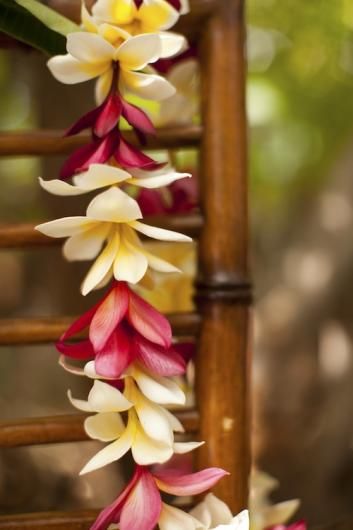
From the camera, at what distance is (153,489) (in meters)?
0.47

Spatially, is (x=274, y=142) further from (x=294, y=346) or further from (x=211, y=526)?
(x=211, y=526)

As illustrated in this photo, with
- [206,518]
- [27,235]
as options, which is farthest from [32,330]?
[206,518]

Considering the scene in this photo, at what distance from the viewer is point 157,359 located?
1.55ft

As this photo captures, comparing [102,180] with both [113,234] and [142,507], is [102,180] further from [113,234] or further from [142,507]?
[142,507]

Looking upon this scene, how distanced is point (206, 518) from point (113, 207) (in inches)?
8.2

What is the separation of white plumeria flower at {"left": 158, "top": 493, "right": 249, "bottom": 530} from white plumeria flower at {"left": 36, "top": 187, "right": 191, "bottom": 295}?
5.6 inches

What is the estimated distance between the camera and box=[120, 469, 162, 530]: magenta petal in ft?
1.51

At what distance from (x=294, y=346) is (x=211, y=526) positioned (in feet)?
2.39

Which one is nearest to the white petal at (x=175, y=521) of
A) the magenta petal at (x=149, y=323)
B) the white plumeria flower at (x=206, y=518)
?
the white plumeria flower at (x=206, y=518)

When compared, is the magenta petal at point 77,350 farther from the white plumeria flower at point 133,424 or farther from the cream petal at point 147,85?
the cream petal at point 147,85

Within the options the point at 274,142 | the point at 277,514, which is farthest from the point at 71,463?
the point at 274,142

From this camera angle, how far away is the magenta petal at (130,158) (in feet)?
1.55

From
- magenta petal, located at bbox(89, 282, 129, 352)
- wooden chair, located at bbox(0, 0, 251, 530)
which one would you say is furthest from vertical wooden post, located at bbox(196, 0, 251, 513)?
magenta petal, located at bbox(89, 282, 129, 352)

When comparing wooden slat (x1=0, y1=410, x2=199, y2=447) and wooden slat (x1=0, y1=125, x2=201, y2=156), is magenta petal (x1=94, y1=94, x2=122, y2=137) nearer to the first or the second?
wooden slat (x1=0, y1=125, x2=201, y2=156)
